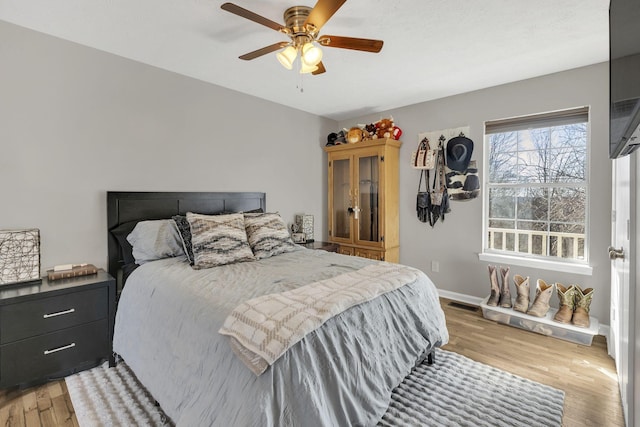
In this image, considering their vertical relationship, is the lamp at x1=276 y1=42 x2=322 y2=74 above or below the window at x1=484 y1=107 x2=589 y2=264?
above

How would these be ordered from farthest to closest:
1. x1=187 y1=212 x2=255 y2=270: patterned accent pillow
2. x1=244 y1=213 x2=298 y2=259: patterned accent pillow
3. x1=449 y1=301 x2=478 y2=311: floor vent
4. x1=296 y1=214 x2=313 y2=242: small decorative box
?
x1=296 y1=214 x2=313 y2=242: small decorative box, x1=449 y1=301 x2=478 y2=311: floor vent, x1=244 y1=213 x2=298 y2=259: patterned accent pillow, x1=187 y1=212 x2=255 y2=270: patterned accent pillow

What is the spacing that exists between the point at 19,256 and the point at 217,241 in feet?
4.18

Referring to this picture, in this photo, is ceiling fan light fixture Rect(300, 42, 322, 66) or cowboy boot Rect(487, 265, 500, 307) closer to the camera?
ceiling fan light fixture Rect(300, 42, 322, 66)

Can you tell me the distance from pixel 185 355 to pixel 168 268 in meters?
0.84

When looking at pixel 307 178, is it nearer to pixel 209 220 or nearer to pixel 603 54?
pixel 209 220

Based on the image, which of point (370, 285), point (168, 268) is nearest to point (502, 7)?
point (370, 285)

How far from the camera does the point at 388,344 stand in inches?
66.0

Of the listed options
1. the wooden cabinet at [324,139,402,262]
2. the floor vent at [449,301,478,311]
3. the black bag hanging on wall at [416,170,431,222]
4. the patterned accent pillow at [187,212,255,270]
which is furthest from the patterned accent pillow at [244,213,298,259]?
the floor vent at [449,301,478,311]

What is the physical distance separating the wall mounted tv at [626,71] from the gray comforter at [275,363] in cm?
122

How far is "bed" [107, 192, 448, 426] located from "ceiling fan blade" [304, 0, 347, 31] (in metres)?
1.51

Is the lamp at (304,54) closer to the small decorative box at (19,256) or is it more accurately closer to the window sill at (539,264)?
the small decorative box at (19,256)

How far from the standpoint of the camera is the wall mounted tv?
2.10 feet

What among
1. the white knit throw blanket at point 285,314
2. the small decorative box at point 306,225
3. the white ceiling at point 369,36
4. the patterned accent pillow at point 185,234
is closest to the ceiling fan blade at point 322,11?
the white ceiling at point 369,36

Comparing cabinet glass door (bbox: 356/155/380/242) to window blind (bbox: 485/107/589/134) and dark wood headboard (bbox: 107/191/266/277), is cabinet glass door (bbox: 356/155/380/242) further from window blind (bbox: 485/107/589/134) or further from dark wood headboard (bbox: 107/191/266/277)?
dark wood headboard (bbox: 107/191/266/277)
